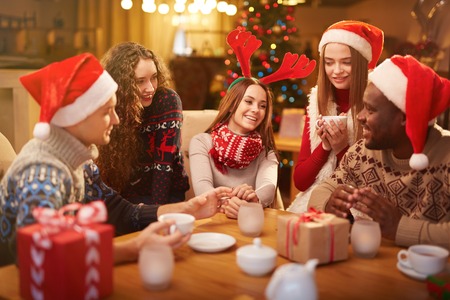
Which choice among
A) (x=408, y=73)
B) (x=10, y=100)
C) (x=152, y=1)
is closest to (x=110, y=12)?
(x=152, y=1)

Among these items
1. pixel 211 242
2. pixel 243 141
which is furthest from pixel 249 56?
pixel 211 242

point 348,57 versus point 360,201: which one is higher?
point 348,57

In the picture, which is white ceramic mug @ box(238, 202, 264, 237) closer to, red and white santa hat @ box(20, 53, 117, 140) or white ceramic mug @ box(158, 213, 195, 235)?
white ceramic mug @ box(158, 213, 195, 235)

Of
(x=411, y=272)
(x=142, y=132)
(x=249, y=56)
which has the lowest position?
(x=411, y=272)

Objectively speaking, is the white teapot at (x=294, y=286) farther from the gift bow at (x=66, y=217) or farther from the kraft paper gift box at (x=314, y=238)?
the gift bow at (x=66, y=217)

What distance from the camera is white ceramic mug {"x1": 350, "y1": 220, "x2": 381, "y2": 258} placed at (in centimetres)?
157

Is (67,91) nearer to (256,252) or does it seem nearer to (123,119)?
(256,252)

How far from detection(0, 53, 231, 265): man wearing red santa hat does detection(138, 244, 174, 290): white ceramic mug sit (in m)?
0.16

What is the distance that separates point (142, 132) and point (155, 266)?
133 cm

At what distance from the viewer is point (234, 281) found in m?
1.40

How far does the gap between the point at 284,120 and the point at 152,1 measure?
288 cm

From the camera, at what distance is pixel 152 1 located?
6.79 metres

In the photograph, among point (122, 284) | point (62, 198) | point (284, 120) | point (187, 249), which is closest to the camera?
point (122, 284)

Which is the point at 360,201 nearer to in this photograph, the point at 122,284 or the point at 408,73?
the point at 408,73
